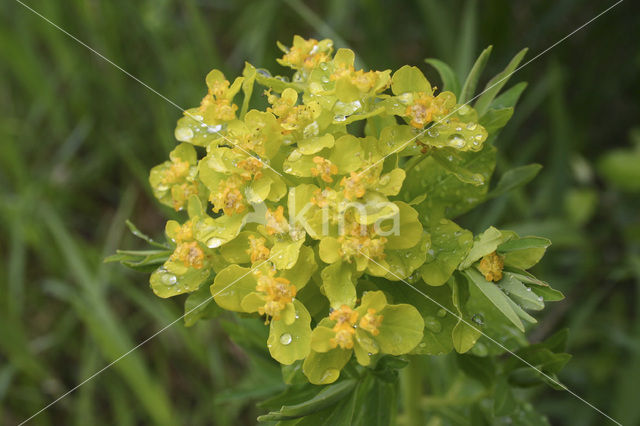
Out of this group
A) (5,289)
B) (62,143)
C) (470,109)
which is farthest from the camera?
(62,143)

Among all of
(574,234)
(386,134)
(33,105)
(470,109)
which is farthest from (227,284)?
(33,105)

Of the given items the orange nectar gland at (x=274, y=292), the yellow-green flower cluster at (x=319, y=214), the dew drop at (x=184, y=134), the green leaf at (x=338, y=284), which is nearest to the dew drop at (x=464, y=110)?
the yellow-green flower cluster at (x=319, y=214)

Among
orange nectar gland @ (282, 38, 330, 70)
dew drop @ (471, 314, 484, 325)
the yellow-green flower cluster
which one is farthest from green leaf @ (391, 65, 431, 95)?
dew drop @ (471, 314, 484, 325)

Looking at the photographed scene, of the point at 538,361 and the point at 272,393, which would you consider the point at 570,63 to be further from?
the point at 272,393

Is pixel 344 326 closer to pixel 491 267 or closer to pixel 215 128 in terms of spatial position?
pixel 491 267

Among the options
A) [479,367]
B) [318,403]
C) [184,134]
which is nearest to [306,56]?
[184,134]

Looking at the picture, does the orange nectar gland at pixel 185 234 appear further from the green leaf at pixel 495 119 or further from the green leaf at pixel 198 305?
the green leaf at pixel 495 119
